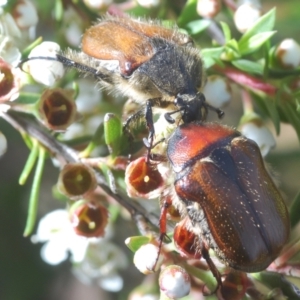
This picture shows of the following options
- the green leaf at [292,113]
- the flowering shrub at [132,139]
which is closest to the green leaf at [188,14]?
the flowering shrub at [132,139]

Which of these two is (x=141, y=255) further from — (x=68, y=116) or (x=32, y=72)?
(x=32, y=72)

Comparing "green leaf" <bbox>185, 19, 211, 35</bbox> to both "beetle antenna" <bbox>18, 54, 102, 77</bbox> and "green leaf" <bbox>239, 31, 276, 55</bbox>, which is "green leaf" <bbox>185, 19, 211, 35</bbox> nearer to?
"green leaf" <bbox>239, 31, 276, 55</bbox>

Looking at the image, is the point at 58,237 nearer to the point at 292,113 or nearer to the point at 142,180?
the point at 142,180

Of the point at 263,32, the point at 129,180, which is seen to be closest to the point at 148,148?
the point at 129,180

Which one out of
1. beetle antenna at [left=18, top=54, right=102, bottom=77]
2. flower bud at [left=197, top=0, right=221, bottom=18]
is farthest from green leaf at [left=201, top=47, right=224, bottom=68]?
beetle antenna at [left=18, top=54, right=102, bottom=77]

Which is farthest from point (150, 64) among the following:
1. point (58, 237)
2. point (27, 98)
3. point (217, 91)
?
point (58, 237)

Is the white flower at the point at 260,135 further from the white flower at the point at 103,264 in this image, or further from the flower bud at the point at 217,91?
the white flower at the point at 103,264
